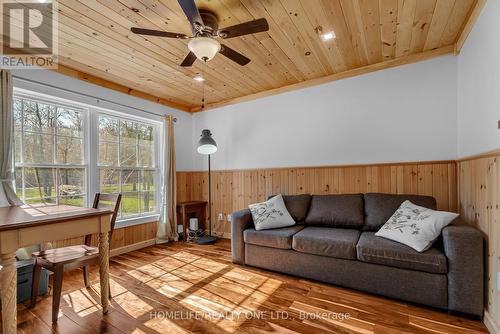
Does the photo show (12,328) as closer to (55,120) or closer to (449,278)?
(55,120)

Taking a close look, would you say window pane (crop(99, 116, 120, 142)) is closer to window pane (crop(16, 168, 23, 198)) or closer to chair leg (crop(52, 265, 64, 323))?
window pane (crop(16, 168, 23, 198))

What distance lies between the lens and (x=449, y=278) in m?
1.81

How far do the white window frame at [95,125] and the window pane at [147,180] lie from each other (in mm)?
65

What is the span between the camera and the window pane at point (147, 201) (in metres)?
3.77

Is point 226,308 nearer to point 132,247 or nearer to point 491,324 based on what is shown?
point 491,324

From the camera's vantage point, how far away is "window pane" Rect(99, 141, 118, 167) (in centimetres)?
325

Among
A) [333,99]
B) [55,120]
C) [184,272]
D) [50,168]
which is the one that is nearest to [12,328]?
[184,272]

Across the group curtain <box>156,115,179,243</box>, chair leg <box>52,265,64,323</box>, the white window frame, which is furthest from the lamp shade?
chair leg <box>52,265,64,323</box>

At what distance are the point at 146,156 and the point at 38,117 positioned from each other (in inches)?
57.4

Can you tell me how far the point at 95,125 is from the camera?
3.14 m

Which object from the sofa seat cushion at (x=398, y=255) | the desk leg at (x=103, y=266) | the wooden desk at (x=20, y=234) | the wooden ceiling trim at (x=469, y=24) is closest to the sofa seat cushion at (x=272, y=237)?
the sofa seat cushion at (x=398, y=255)

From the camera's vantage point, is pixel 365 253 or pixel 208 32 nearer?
pixel 208 32

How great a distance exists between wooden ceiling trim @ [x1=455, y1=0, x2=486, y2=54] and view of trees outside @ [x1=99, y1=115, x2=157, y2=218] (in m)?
4.14

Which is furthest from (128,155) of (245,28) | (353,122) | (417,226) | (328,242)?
(417,226)
